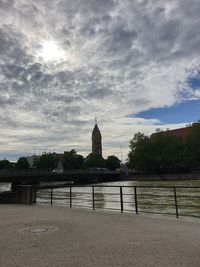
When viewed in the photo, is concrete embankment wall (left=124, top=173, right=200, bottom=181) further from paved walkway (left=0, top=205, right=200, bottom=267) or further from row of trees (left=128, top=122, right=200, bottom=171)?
paved walkway (left=0, top=205, right=200, bottom=267)

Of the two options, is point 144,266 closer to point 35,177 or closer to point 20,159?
point 35,177

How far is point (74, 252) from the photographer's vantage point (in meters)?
7.41

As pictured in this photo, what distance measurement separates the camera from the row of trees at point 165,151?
107500mm

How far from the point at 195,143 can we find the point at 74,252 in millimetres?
103201

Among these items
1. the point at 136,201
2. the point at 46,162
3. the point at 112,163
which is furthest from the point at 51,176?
the point at 112,163

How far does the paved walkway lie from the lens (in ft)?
22.0

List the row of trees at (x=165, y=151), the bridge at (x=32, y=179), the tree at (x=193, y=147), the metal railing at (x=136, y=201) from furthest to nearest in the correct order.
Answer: the row of trees at (x=165, y=151) < the tree at (x=193, y=147) < the bridge at (x=32, y=179) < the metal railing at (x=136, y=201)

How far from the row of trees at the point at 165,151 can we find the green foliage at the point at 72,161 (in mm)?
28935

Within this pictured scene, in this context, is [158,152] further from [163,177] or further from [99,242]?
[99,242]

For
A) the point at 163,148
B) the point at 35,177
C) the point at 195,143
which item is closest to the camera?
the point at 35,177

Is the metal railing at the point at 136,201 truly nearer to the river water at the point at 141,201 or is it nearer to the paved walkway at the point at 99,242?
the river water at the point at 141,201

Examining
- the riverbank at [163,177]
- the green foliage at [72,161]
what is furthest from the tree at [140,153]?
the green foliage at [72,161]


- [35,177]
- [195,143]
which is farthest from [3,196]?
[195,143]

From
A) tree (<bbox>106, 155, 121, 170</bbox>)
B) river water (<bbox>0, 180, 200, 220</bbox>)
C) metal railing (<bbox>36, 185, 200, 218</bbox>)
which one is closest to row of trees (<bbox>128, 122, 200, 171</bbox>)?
tree (<bbox>106, 155, 121, 170</bbox>)
